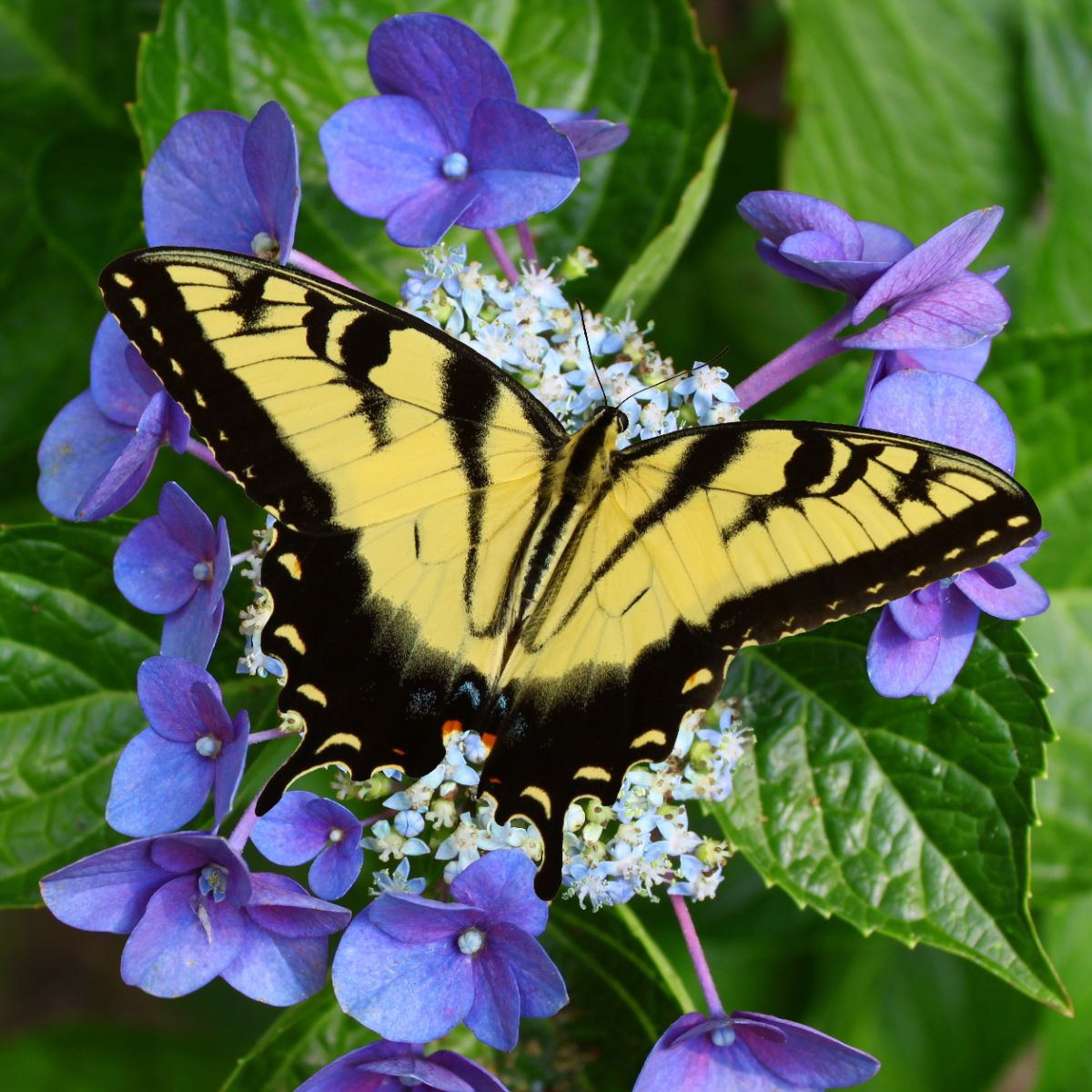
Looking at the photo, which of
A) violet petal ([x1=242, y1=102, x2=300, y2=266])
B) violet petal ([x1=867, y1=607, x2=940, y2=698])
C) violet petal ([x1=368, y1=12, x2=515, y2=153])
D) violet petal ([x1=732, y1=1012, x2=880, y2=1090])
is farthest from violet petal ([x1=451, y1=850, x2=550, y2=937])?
violet petal ([x1=368, y1=12, x2=515, y2=153])

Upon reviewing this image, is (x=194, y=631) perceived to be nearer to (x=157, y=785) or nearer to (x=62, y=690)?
(x=157, y=785)

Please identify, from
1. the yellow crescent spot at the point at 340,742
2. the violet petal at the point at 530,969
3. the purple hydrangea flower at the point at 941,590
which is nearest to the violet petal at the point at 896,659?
the purple hydrangea flower at the point at 941,590

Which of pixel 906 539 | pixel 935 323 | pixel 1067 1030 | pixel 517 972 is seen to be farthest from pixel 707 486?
pixel 1067 1030

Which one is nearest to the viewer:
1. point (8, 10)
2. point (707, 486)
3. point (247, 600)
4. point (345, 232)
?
point (707, 486)

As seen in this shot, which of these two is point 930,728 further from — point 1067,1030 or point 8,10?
point 8,10

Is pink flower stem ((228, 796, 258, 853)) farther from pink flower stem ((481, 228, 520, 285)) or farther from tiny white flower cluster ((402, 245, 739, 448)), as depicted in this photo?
pink flower stem ((481, 228, 520, 285))
